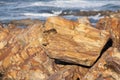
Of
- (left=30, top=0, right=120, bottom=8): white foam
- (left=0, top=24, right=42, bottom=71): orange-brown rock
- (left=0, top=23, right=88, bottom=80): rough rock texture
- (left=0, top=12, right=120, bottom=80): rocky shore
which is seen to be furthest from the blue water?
(left=0, top=12, right=120, bottom=80): rocky shore

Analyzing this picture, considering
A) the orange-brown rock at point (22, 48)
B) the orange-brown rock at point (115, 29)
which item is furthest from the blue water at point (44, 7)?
the orange-brown rock at point (115, 29)

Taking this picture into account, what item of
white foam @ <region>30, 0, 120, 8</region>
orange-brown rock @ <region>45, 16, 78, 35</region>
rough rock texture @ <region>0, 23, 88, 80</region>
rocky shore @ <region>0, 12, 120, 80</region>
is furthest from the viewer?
white foam @ <region>30, 0, 120, 8</region>

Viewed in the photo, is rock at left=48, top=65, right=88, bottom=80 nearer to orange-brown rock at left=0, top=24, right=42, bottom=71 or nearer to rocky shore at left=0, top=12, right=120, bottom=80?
rocky shore at left=0, top=12, right=120, bottom=80

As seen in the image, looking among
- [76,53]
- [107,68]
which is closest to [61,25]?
[76,53]

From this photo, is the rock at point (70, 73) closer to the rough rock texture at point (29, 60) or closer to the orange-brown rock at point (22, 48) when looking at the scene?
the rough rock texture at point (29, 60)

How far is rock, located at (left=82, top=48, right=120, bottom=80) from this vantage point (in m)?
19.3

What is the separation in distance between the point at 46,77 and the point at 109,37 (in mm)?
3606

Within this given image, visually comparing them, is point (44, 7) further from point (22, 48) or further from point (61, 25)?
point (61, 25)

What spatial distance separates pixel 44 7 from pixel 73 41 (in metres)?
46.0

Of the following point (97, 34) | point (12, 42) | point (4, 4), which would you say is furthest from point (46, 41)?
point (4, 4)

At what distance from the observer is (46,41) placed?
72.3 ft

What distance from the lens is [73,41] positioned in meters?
21.3

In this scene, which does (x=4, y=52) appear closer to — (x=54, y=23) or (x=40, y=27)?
(x=40, y=27)

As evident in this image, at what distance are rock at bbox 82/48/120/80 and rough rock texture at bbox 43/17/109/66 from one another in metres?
0.47
